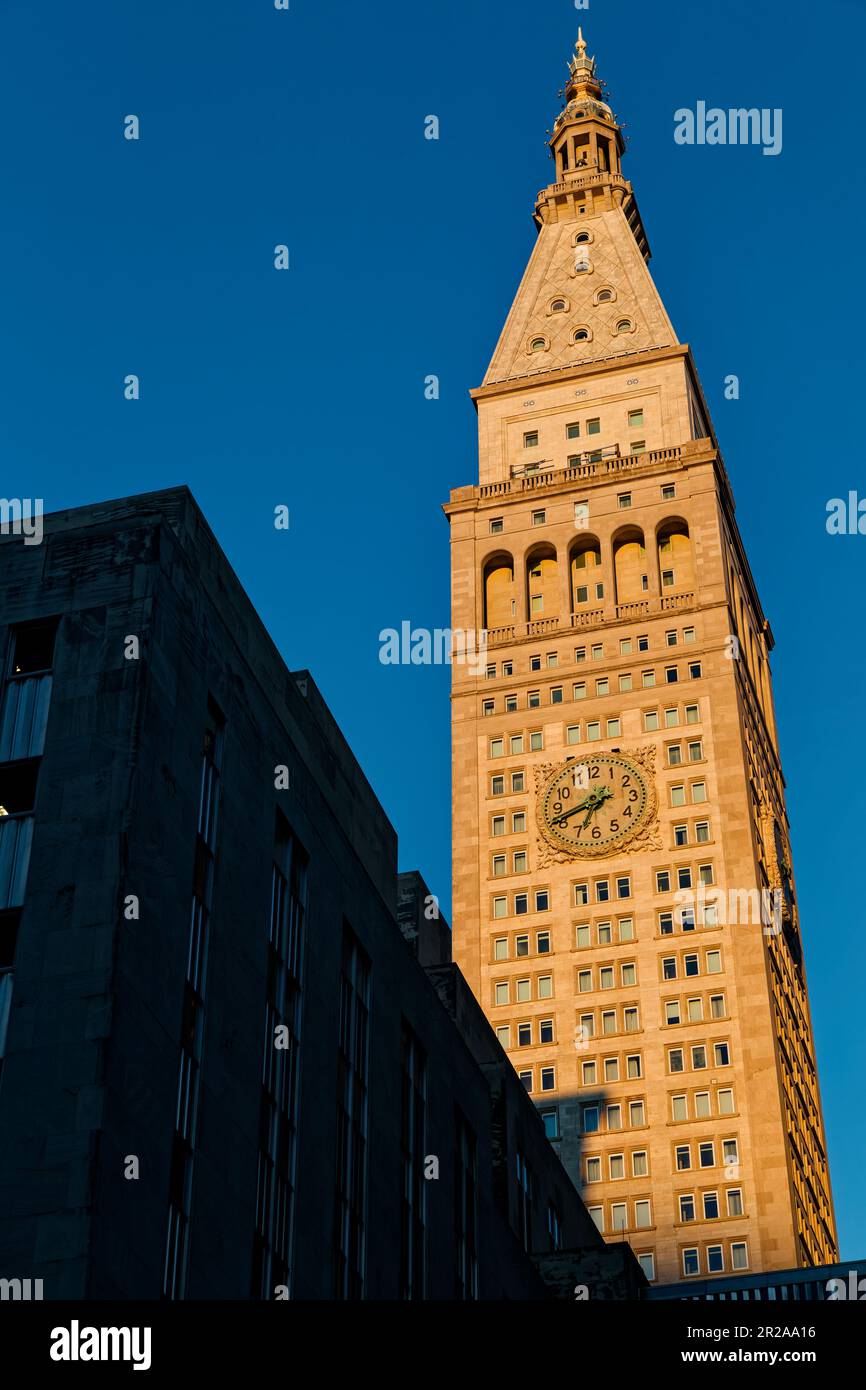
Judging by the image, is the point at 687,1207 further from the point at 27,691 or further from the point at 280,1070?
the point at 27,691

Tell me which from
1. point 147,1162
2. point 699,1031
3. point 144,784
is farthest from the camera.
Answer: point 699,1031

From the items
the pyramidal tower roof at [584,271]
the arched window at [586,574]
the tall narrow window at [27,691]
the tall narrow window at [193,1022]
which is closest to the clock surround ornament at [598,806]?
the arched window at [586,574]

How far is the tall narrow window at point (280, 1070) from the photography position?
42.6 meters

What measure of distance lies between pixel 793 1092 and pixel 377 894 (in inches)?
2126

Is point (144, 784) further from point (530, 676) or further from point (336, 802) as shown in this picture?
point (530, 676)

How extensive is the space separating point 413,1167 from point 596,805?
179ft

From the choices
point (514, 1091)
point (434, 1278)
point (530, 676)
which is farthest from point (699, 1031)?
point (434, 1278)

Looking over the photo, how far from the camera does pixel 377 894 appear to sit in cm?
5500

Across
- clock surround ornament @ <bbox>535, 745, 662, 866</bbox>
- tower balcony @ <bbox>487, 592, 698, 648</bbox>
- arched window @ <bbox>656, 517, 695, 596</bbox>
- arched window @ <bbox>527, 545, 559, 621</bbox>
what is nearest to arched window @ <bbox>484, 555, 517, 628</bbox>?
arched window @ <bbox>527, 545, 559, 621</bbox>

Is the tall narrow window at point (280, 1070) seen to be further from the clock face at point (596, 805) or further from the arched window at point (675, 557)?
the arched window at point (675, 557)

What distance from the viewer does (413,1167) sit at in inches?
2132

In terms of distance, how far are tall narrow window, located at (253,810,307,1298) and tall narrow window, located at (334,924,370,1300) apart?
295cm

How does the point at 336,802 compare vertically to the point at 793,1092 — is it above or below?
below
